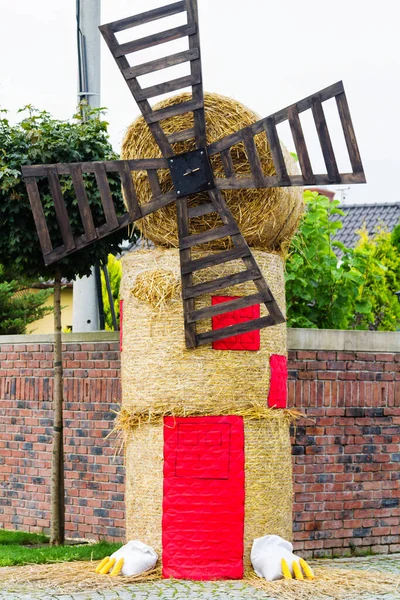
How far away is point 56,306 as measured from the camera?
8.97 m

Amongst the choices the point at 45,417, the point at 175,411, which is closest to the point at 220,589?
the point at 175,411

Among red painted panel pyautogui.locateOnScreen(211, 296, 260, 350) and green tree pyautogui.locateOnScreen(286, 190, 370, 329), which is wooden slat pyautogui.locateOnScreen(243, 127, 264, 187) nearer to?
red painted panel pyautogui.locateOnScreen(211, 296, 260, 350)

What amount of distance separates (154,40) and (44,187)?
5.74 ft

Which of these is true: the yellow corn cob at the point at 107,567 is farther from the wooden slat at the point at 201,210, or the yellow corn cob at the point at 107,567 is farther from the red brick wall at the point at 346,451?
the wooden slat at the point at 201,210

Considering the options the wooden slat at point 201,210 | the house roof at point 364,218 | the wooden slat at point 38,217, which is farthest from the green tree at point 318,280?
the house roof at point 364,218

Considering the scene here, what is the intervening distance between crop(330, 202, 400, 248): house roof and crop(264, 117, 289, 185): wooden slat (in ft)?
56.7

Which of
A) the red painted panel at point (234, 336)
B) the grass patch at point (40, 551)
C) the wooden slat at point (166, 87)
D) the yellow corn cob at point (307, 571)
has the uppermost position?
the wooden slat at point (166, 87)

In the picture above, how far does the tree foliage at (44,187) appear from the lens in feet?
27.2

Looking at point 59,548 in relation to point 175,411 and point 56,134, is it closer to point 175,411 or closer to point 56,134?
point 175,411

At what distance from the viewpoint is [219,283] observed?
7.14 m

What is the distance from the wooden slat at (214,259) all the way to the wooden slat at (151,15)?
158 centimetres

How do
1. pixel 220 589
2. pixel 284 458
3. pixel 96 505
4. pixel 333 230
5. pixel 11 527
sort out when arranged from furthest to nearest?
pixel 333 230
pixel 11 527
pixel 96 505
pixel 284 458
pixel 220 589

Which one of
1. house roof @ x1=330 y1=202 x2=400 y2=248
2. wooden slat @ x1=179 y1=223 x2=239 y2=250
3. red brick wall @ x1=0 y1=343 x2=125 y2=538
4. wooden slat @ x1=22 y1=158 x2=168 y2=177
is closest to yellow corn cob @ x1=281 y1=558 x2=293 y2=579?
wooden slat @ x1=179 y1=223 x2=239 y2=250

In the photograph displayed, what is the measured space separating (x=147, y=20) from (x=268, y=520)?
3.36 m
